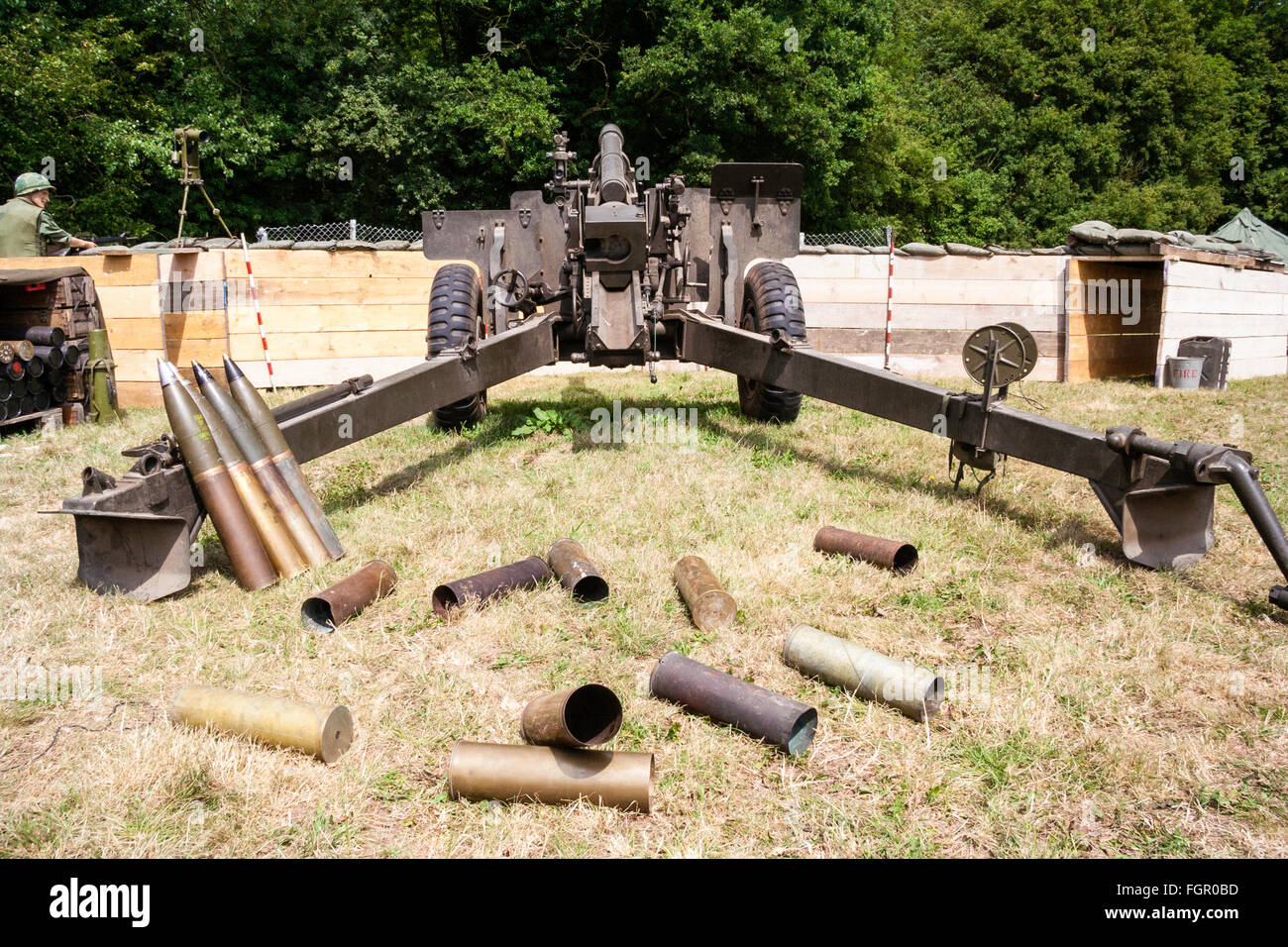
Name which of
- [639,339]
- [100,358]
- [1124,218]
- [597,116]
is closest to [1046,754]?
[639,339]

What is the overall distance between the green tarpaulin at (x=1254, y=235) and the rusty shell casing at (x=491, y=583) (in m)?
29.1

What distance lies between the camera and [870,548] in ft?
14.5

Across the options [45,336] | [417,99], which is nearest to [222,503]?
[45,336]

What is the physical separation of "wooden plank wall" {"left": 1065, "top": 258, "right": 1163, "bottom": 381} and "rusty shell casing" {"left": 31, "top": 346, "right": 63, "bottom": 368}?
12.0m

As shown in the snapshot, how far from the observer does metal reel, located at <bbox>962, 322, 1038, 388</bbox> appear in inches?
186

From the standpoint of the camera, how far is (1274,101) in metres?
37.4

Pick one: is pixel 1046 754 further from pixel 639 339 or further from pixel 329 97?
pixel 329 97

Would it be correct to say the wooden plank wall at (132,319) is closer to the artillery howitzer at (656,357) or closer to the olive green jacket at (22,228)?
the olive green jacket at (22,228)

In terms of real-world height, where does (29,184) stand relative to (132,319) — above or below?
above

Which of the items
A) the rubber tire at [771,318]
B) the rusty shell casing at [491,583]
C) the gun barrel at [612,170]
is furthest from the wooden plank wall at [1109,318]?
the rusty shell casing at [491,583]

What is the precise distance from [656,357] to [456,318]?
161 centimetres

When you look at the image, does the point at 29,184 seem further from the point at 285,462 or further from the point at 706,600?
the point at 706,600
